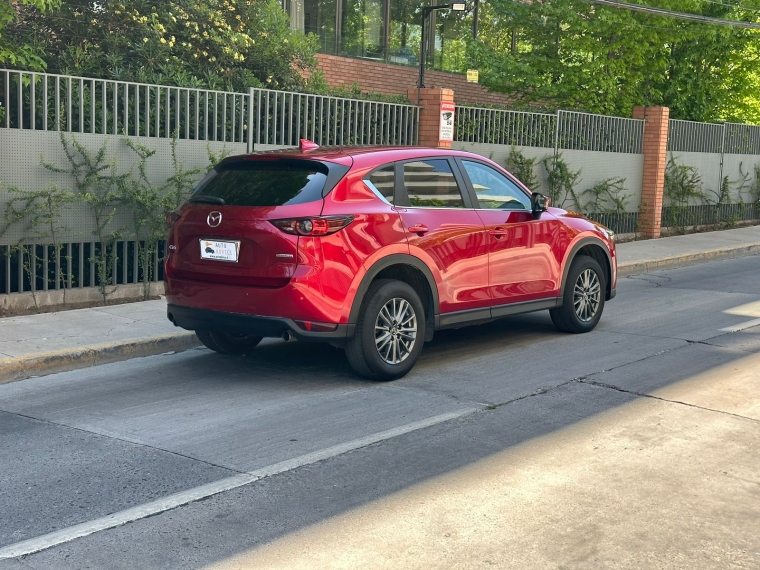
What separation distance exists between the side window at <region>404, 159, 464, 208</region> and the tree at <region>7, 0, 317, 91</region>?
5.24 meters

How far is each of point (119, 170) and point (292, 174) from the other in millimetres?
3911

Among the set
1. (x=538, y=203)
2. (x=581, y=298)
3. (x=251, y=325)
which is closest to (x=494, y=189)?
(x=538, y=203)

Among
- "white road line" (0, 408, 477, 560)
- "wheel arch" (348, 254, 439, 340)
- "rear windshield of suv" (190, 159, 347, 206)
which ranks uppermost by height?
"rear windshield of suv" (190, 159, 347, 206)

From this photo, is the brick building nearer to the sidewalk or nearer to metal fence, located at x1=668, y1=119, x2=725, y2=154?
metal fence, located at x1=668, y1=119, x2=725, y2=154

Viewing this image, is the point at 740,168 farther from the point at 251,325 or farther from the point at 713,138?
the point at 251,325

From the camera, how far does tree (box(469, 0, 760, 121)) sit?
19.3 meters

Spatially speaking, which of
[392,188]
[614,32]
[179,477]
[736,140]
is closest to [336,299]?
[392,188]

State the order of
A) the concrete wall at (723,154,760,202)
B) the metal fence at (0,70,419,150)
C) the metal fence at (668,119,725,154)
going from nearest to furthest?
the metal fence at (0,70,419,150) → the metal fence at (668,119,725,154) → the concrete wall at (723,154,760,202)

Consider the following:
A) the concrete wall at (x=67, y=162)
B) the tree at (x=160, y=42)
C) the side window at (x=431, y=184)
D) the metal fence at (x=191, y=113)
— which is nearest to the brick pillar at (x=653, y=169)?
the metal fence at (x=191, y=113)

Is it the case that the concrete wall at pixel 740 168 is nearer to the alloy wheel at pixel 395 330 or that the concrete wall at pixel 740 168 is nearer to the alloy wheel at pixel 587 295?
the alloy wheel at pixel 587 295

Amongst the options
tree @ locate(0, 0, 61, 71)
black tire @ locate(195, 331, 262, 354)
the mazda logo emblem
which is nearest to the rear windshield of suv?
the mazda logo emblem

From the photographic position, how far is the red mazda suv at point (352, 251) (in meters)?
6.98

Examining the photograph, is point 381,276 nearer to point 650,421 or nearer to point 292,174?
point 292,174

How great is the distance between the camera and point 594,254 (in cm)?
975
